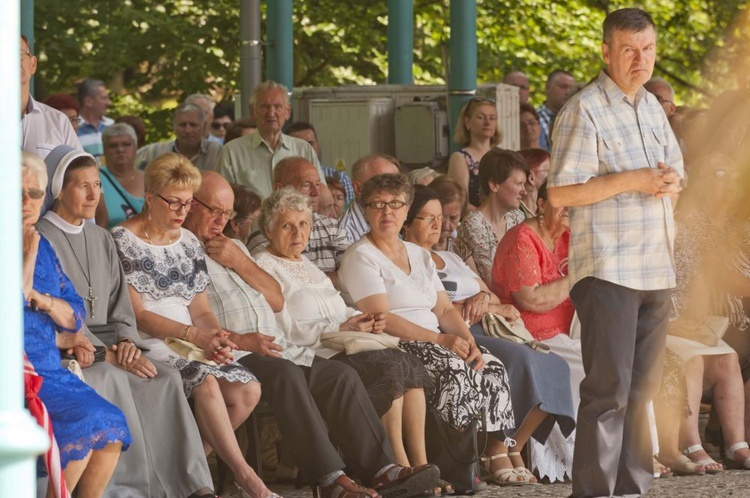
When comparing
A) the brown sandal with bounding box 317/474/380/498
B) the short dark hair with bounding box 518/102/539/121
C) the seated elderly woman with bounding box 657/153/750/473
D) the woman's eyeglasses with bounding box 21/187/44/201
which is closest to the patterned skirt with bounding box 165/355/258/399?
the brown sandal with bounding box 317/474/380/498

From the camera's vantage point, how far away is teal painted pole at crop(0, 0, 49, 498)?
2119 mm

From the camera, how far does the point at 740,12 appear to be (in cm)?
1919

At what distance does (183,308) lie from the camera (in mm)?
6426

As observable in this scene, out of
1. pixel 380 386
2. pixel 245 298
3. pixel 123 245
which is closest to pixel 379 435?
pixel 380 386

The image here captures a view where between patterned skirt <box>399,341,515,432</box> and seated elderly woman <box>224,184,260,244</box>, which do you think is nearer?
patterned skirt <box>399,341,515,432</box>

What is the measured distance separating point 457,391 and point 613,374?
147cm

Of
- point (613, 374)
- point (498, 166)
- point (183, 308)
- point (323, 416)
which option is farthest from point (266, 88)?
point (613, 374)

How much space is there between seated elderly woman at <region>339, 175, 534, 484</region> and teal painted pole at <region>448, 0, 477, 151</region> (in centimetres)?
352

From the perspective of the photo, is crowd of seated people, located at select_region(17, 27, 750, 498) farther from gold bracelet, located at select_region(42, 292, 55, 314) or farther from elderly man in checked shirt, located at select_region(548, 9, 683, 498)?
elderly man in checked shirt, located at select_region(548, 9, 683, 498)

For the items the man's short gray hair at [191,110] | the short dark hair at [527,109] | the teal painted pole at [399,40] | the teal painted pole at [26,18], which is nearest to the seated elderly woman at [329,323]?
the teal painted pole at [26,18]

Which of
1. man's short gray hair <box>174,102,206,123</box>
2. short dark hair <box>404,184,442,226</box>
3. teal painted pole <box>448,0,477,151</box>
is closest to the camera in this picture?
short dark hair <box>404,184,442,226</box>

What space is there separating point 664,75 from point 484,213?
1254 cm

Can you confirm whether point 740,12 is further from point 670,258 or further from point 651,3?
point 670,258

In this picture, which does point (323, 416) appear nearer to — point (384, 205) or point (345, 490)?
point (345, 490)
